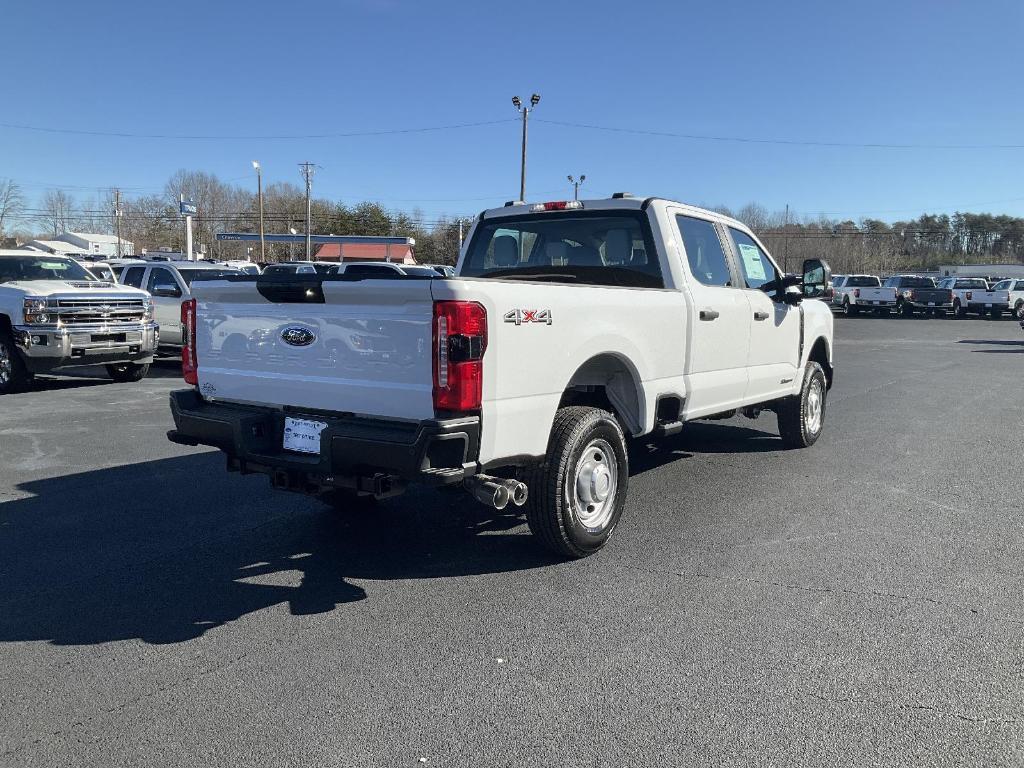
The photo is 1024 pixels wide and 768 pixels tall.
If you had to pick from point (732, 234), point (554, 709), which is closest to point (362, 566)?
point (554, 709)

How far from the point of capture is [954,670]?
11.3 ft

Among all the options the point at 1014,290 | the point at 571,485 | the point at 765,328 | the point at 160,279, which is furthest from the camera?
the point at 1014,290

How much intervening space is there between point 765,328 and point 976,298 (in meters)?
38.7

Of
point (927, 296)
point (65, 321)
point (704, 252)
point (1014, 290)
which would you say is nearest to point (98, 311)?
point (65, 321)

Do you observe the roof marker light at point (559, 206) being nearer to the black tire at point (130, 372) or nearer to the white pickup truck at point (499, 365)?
the white pickup truck at point (499, 365)

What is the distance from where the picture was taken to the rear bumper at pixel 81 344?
11477mm

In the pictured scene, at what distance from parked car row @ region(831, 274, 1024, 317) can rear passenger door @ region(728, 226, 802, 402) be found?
33.5 m

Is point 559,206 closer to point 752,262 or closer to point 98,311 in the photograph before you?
point 752,262

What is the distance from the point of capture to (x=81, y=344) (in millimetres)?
11758

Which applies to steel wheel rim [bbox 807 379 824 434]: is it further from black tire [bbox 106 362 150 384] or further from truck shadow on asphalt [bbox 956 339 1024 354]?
truck shadow on asphalt [bbox 956 339 1024 354]

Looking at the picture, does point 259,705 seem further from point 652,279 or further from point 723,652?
point 652,279

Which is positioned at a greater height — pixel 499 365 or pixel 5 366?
pixel 499 365

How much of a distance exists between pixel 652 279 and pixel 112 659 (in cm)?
399

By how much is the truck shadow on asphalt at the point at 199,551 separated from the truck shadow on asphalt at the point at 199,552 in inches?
0.4
